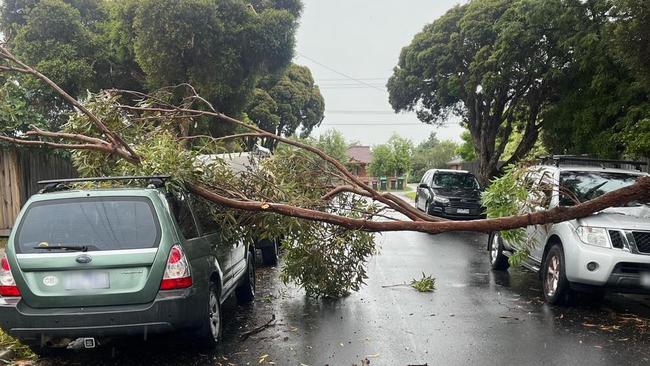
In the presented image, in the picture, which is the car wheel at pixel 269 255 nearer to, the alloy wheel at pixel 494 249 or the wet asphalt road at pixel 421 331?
the wet asphalt road at pixel 421 331

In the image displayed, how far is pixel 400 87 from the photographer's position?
977 inches

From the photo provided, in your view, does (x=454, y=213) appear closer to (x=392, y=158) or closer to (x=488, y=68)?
(x=488, y=68)

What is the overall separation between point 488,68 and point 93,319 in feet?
56.3

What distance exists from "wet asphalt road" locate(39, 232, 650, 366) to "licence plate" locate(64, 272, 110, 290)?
1.05 meters

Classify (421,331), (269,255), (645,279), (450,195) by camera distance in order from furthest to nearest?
(450,195), (269,255), (645,279), (421,331)

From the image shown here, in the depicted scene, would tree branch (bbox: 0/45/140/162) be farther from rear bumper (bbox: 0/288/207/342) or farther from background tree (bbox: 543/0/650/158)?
background tree (bbox: 543/0/650/158)

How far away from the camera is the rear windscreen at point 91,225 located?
4.51m

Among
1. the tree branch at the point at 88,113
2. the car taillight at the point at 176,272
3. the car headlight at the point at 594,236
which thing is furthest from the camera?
the car headlight at the point at 594,236

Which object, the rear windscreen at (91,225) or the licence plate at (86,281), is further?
the rear windscreen at (91,225)

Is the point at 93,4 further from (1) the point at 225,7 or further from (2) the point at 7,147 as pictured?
(2) the point at 7,147

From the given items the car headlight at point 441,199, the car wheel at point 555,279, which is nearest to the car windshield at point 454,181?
the car headlight at point 441,199

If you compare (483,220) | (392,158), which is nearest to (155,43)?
(483,220)

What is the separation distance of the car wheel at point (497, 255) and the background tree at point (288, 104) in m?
18.5

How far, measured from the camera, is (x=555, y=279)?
6.87 m
